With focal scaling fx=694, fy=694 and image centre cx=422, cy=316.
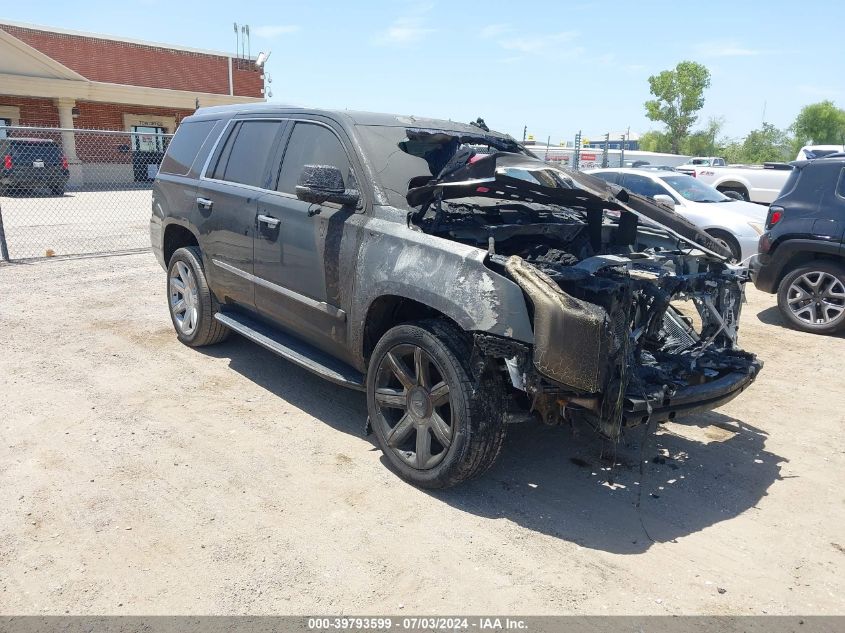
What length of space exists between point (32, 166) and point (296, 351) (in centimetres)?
1974

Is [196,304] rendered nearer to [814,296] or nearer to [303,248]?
[303,248]

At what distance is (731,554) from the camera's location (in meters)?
3.40

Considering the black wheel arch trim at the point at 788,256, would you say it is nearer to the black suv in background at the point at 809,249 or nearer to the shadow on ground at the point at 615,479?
the black suv in background at the point at 809,249

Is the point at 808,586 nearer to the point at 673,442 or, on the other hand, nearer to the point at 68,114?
the point at 673,442

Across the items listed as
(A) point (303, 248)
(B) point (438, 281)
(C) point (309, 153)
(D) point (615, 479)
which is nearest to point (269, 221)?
(A) point (303, 248)

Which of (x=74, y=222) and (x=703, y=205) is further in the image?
(x=74, y=222)

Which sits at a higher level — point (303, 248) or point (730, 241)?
point (303, 248)

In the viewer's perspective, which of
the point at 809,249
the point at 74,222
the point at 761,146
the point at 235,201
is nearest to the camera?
the point at 235,201

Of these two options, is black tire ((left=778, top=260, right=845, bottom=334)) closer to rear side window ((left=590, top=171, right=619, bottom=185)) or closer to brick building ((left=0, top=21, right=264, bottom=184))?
rear side window ((left=590, top=171, right=619, bottom=185))

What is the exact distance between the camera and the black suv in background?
7418 mm

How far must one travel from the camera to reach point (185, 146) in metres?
6.34

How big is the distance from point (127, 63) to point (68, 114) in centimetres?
395

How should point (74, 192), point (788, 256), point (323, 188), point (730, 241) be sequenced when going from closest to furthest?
point (323, 188), point (788, 256), point (730, 241), point (74, 192)

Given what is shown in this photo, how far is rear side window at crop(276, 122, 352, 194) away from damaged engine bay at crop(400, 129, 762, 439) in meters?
0.46
